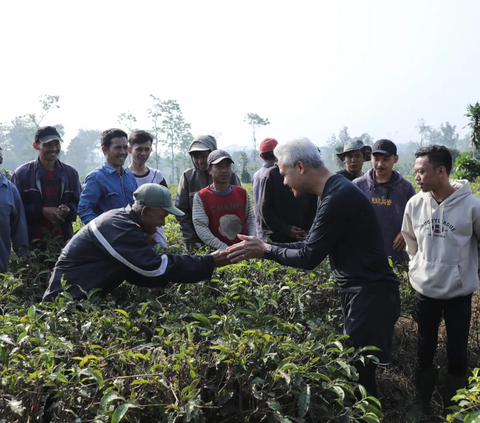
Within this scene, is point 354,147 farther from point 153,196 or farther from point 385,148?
point 153,196

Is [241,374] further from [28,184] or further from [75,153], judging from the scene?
[75,153]

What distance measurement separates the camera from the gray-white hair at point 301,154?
8.05 ft

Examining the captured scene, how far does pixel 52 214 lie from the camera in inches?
164

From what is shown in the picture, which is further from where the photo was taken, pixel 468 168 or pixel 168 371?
pixel 468 168

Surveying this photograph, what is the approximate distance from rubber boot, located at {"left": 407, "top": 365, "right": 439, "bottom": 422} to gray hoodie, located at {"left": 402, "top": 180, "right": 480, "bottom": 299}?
0.57 metres

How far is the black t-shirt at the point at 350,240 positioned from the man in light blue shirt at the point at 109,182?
7.09 ft

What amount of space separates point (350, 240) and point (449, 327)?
105 centimetres

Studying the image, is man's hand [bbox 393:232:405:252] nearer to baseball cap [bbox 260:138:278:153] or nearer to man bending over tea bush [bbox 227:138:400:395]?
man bending over tea bush [bbox 227:138:400:395]

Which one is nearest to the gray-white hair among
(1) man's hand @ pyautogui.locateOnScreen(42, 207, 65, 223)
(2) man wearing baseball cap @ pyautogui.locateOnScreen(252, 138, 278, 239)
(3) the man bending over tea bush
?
(3) the man bending over tea bush

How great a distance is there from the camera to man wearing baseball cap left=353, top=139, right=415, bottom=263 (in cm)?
399

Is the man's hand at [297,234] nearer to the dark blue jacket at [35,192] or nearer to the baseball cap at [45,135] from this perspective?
the dark blue jacket at [35,192]

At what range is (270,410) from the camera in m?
1.73

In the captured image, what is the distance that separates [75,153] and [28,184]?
108 meters

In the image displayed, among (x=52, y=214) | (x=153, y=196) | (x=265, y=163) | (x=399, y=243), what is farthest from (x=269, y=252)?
(x=265, y=163)
